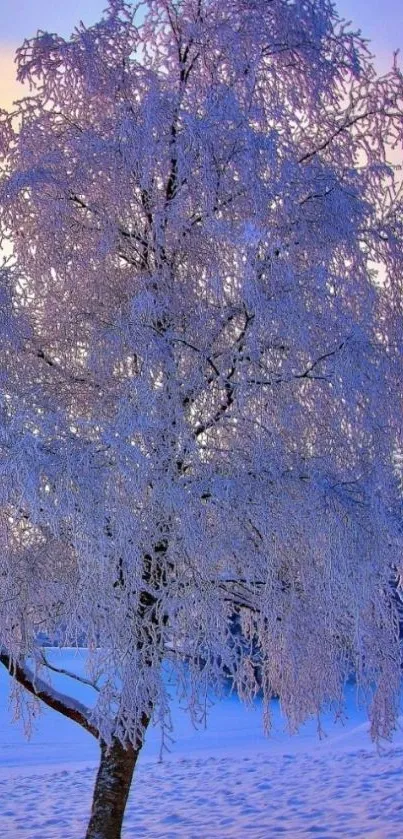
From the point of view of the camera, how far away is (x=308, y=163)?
6.24 m

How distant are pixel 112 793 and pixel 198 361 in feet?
9.75

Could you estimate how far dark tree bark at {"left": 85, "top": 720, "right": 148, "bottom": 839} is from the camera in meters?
6.00

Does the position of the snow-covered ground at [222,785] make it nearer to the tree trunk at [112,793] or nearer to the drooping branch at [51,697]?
the tree trunk at [112,793]

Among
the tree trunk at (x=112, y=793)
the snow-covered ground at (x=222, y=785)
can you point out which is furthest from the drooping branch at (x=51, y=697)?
the snow-covered ground at (x=222, y=785)

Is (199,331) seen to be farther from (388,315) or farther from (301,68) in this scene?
(301,68)

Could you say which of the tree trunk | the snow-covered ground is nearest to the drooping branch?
the tree trunk

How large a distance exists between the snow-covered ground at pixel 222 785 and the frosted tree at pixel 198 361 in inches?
68.1

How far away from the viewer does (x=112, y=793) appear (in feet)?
19.8

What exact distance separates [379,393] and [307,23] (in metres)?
2.74

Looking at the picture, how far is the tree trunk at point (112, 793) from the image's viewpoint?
600 centimetres

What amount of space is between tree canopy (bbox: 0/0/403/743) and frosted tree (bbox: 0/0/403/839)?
0.02 meters

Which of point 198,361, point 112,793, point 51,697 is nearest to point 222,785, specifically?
point 112,793

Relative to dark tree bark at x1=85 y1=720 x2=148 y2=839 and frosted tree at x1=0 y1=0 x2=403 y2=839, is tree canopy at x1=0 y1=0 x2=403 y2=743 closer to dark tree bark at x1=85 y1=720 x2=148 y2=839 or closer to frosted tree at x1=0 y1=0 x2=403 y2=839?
frosted tree at x1=0 y1=0 x2=403 y2=839

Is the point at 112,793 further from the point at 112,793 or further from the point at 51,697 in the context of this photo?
the point at 51,697
